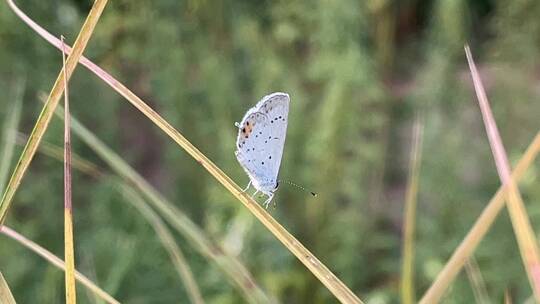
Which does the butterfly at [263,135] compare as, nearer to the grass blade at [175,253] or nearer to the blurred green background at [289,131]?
the grass blade at [175,253]

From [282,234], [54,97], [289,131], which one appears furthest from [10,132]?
[289,131]

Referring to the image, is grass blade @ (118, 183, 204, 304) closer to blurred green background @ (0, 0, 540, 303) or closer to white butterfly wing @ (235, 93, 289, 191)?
white butterfly wing @ (235, 93, 289, 191)

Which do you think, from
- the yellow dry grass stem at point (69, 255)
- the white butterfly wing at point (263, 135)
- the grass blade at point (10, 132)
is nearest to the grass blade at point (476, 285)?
the white butterfly wing at point (263, 135)

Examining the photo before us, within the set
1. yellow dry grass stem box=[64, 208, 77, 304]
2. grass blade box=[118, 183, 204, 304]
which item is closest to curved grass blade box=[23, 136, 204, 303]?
grass blade box=[118, 183, 204, 304]

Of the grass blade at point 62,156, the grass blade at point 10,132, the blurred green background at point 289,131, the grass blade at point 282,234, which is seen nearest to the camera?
the grass blade at point 282,234

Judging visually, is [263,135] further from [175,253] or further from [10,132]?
[10,132]
